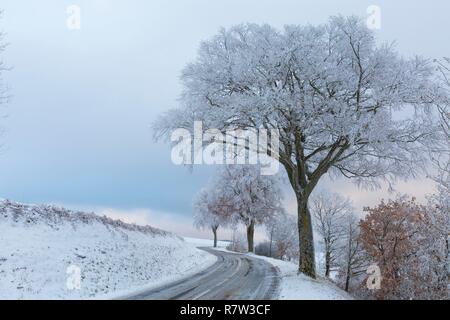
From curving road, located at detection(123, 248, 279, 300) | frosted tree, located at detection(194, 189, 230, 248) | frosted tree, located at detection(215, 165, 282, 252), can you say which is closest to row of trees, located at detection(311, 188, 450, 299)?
curving road, located at detection(123, 248, 279, 300)

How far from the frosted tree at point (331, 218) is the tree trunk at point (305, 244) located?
89.3 feet

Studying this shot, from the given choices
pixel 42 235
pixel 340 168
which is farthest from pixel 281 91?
pixel 42 235

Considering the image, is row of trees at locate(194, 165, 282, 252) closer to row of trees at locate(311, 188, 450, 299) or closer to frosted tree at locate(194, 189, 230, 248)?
frosted tree at locate(194, 189, 230, 248)

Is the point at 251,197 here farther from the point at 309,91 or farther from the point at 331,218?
the point at 309,91

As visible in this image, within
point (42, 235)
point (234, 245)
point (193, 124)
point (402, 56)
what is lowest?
point (234, 245)

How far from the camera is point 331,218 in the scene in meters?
51.1

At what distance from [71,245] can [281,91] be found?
12.4m

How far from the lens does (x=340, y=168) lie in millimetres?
27719

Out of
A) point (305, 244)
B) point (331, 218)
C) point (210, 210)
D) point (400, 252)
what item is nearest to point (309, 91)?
point (305, 244)

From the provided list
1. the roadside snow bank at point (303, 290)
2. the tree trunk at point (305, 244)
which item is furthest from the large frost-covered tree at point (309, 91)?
the roadside snow bank at point (303, 290)

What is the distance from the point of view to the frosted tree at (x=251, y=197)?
175 ft

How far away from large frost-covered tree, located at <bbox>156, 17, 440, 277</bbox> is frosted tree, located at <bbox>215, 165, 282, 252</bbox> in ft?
95.2
